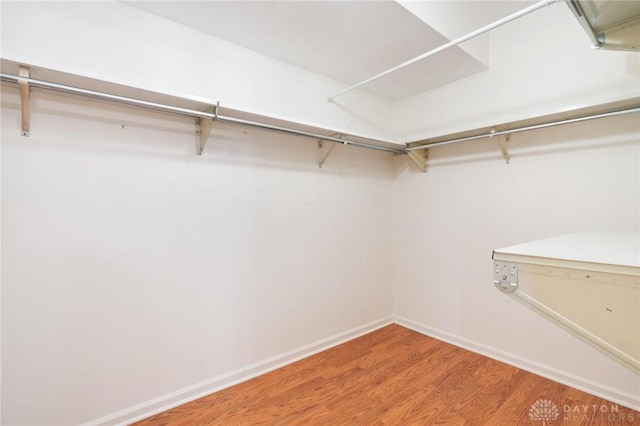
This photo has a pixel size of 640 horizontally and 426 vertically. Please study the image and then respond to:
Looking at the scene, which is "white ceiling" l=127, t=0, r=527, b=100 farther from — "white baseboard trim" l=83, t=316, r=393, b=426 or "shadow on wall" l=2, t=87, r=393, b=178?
"white baseboard trim" l=83, t=316, r=393, b=426

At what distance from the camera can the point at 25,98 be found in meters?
1.43

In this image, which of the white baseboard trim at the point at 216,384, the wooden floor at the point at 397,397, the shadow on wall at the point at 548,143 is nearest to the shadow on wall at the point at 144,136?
the shadow on wall at the point at 548,143

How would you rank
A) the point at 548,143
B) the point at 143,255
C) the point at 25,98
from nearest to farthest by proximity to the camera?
1. the point at 25,98
2. the point at 143,255
3. the point at 548,143

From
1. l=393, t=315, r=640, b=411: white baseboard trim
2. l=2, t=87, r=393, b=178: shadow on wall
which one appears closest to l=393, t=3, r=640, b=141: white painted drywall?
l=2, t=87, r=393, b=178: shadow on wall

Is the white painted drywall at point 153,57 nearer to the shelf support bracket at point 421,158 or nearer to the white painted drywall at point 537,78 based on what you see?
the shelf support bracket at point 421,158

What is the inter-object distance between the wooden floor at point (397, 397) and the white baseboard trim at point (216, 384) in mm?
48

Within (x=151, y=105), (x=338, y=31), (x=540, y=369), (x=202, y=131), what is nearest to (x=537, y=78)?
(x=338, y=31)

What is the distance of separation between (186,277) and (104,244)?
0.51 meters

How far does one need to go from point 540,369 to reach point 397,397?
1190 mm

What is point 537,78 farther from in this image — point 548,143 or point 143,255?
point 143,255

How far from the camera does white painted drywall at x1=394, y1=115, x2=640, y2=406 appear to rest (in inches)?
78.5

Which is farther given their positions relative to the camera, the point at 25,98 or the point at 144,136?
the point at 144,136

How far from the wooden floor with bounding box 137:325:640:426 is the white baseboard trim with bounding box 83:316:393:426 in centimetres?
5

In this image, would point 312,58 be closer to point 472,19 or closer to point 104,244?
point 472,19
